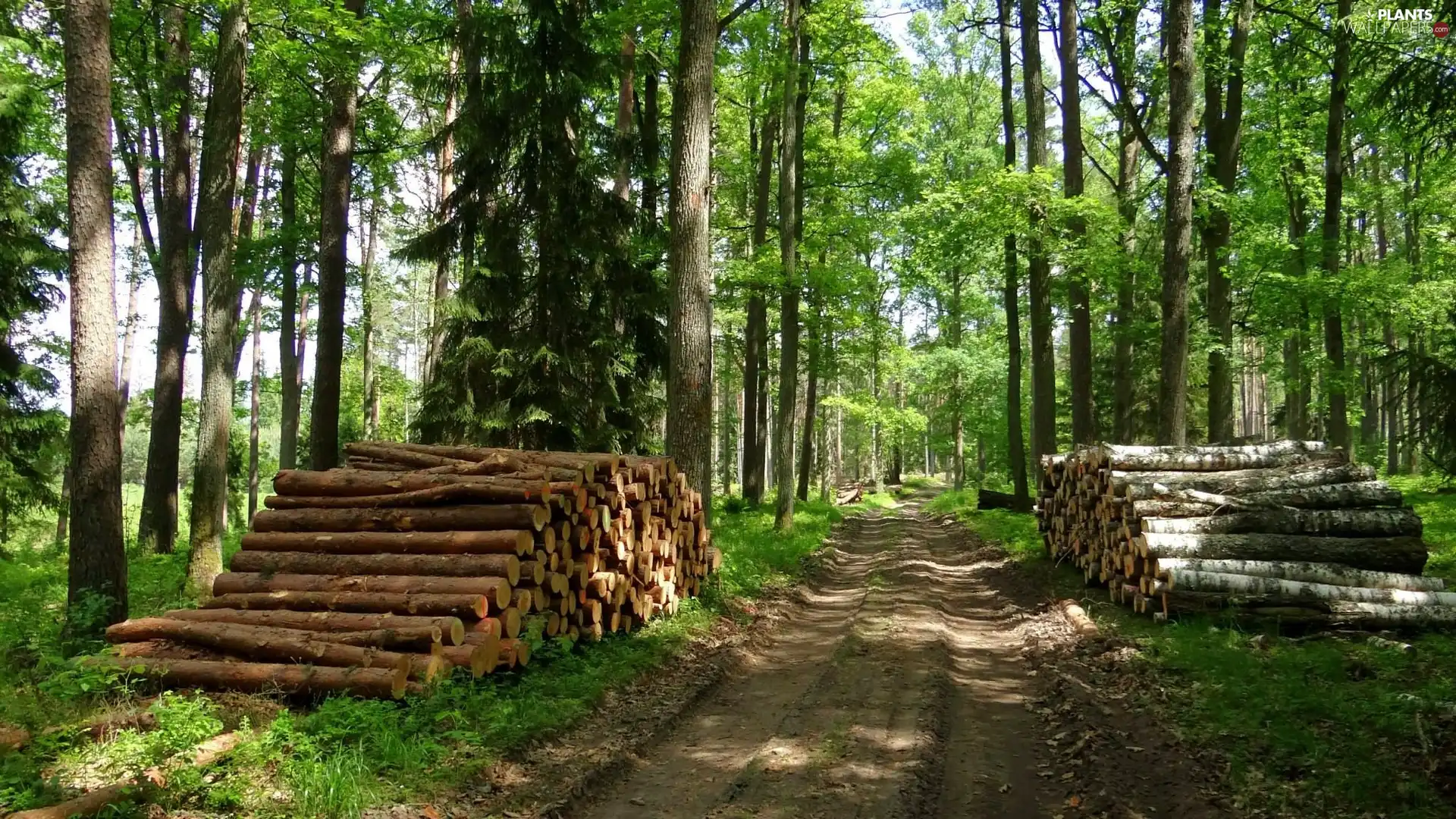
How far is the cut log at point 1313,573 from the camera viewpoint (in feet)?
26.1

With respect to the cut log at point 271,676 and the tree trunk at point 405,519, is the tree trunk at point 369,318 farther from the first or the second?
the cut log at point 271,676

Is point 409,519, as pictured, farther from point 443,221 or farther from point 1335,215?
point 1335,215

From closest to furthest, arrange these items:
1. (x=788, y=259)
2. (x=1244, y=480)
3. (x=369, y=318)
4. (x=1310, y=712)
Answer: (x=1310, y=712) → (x=1244, y=480) → (x=788, y=259) → (x=369, y=318)

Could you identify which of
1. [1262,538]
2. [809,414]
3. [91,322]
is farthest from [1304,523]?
[809,414]

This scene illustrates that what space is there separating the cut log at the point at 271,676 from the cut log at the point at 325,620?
47 cm

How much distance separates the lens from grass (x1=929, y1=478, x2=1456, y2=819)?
4.41 metres

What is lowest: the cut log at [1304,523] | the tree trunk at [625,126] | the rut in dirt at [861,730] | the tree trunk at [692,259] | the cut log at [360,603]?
the rut in dirt at [861,730]

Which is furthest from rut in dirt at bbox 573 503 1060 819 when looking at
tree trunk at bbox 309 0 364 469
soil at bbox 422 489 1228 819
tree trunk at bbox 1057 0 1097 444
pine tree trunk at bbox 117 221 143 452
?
pine tree trunk at bbox 117 221 143 452

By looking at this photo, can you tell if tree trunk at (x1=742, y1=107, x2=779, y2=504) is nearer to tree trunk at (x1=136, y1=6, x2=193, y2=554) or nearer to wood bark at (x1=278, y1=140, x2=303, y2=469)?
wood bark at (x1=278, y1=140, x2=303, y2=469)

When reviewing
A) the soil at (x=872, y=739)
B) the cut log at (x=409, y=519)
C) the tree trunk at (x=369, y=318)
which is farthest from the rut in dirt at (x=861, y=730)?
the tree trunk at (x=369, y=318)

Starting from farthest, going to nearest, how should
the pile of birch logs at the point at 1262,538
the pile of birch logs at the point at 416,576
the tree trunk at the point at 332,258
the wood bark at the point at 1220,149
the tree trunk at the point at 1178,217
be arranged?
the wood bark at the point at 1220,149
the tree trunk at the point at 332,258
the tree trunk at the point at 1178,217
the pile of birch logs at the point at 1262,538
the pile of birch logs at the point at 416,576

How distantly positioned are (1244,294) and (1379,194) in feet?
14.7

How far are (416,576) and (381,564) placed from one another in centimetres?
42

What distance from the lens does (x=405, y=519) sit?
25.0ft
